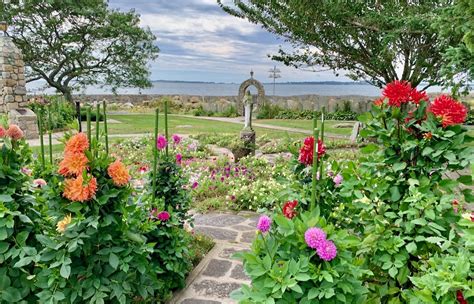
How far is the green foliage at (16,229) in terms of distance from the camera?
1.57 meters

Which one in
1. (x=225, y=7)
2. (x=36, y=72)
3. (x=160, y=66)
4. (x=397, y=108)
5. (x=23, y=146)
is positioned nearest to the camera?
(x=397, y=108)

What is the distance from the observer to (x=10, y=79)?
10133mm

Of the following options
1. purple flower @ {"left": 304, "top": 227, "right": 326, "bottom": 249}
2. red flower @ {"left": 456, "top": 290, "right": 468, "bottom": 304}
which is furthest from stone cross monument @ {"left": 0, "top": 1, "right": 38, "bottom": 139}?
red flower @ {"left": 456, "top": 290, "right": 468, "bottom": 304}

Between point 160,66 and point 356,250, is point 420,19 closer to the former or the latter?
point 356,250

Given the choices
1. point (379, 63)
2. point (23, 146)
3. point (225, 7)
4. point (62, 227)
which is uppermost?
point (225, 7)

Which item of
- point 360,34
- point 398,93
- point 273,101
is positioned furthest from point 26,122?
point 273,101

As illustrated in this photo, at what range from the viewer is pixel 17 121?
938 cm

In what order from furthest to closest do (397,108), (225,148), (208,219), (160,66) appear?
(160,66) → (225,148) → (208,219) → (397,108)

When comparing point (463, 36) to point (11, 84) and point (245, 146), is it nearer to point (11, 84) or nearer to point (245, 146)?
point (245, 146)

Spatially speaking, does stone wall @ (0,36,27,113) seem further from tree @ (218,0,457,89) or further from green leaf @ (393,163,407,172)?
green leaf @ (393,163,407,172)

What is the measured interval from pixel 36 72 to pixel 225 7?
9541 mm

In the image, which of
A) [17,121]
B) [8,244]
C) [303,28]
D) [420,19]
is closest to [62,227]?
[8,244]

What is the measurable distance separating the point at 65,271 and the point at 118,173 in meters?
0.45

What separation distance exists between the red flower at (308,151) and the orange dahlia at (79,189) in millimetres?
892
